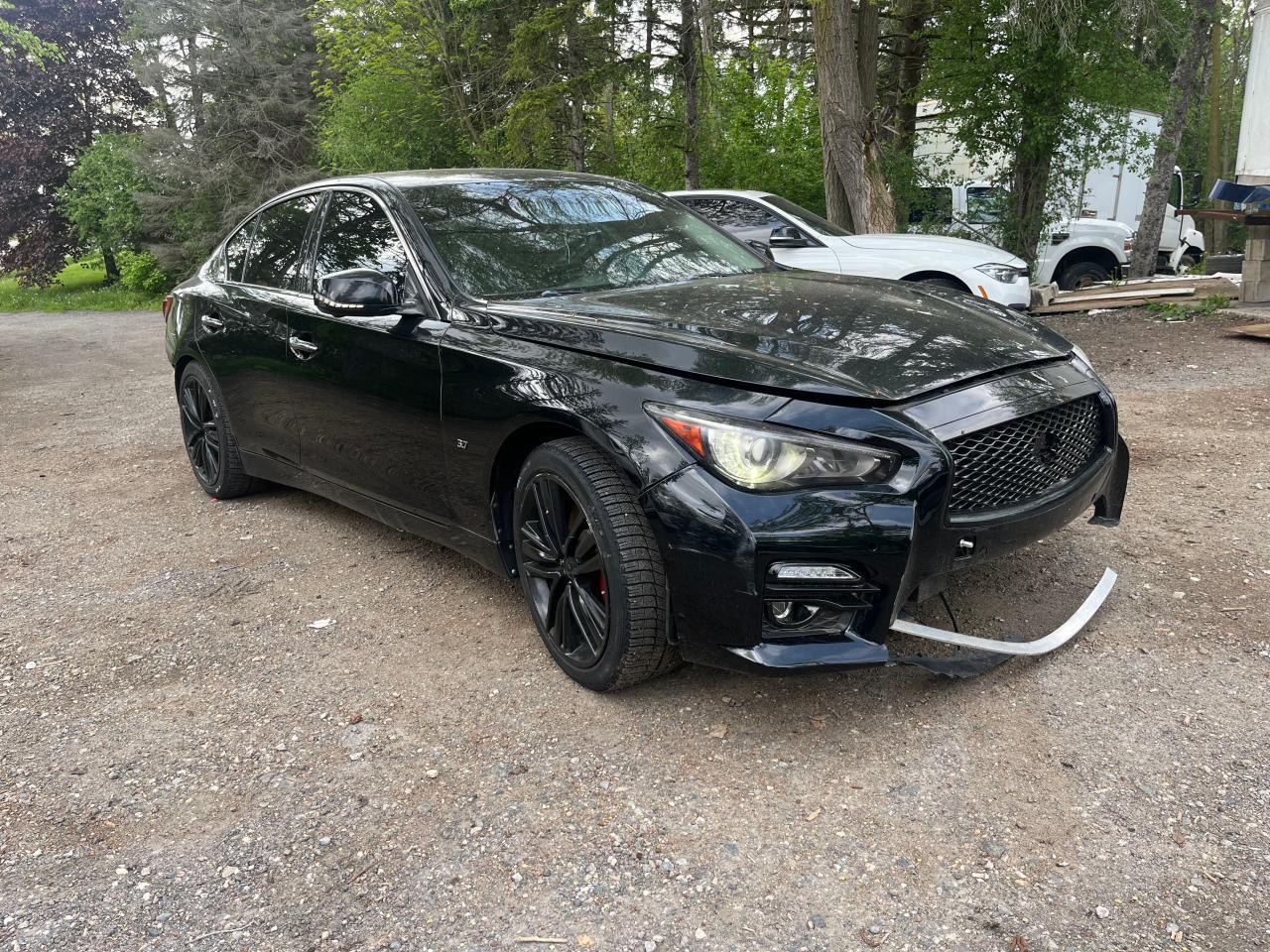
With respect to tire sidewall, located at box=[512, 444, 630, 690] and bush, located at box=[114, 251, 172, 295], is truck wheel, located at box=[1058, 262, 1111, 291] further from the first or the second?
bush, located at box=[114, 251, 172, 295]

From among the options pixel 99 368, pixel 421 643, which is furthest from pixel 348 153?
pixel 421 643

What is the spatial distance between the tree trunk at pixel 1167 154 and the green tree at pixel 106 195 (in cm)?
2210

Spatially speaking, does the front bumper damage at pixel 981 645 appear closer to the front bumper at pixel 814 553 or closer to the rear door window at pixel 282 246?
the front bumper at pixel 814 553

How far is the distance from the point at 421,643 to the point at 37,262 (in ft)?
97.0

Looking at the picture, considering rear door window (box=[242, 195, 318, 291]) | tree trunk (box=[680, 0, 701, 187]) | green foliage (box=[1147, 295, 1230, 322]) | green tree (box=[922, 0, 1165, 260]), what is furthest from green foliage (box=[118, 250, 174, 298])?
rear door window (box=[242, 195, 318, 291])

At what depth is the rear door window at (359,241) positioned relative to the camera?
4059 mm

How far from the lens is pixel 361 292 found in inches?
146

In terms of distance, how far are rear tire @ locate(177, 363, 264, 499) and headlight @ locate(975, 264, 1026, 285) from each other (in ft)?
22.1

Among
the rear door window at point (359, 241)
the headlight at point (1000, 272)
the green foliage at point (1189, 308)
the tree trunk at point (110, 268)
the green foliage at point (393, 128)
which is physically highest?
the green foliage at point (393, 128)

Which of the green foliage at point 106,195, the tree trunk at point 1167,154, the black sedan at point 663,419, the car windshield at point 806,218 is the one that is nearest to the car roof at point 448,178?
the black sedan at point 663,419

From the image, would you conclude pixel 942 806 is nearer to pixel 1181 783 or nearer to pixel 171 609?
pixel 1181 783

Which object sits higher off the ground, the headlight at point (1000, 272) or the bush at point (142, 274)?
the headlight at point (1000, 272)

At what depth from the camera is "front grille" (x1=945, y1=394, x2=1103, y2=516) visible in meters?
2.91

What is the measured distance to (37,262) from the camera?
93.3 ft
